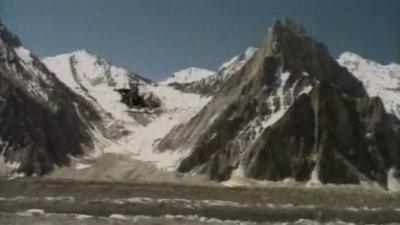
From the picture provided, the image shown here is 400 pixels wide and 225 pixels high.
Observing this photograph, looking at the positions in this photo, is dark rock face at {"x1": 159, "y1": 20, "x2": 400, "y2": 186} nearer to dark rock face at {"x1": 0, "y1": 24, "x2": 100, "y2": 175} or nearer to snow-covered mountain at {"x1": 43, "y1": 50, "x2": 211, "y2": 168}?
snow-covered mountain at {"x1": 43, "y1": 50, "x2": 211, "y2": 168}

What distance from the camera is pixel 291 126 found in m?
41.0

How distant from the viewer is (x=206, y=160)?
137 ft

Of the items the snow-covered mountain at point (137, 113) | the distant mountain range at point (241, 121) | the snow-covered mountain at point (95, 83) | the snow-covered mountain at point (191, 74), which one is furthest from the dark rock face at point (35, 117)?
the snow-covered mountain at point (191, 74)

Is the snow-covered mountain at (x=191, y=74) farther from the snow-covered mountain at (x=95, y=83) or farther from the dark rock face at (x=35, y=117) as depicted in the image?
the dark rock face at (x=35, y=117)

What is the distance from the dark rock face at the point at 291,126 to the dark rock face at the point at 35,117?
614 cm

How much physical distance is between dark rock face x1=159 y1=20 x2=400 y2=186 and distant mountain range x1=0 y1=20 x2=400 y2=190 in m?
0.07

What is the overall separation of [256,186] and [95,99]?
24212mm

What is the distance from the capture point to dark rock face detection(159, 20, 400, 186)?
127 ft

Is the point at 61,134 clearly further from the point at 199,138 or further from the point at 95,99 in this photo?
the point at 95,99

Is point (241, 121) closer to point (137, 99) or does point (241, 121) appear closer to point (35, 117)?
point (137, 99)

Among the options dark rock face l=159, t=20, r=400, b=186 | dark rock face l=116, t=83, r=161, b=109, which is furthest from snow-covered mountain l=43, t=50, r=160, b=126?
dark rock face l=159, t=20, r=400, b=186

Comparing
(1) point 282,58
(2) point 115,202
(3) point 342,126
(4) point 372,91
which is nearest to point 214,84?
(1) point 282,58

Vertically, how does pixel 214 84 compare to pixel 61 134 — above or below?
above

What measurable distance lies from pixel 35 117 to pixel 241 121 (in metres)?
11.6
